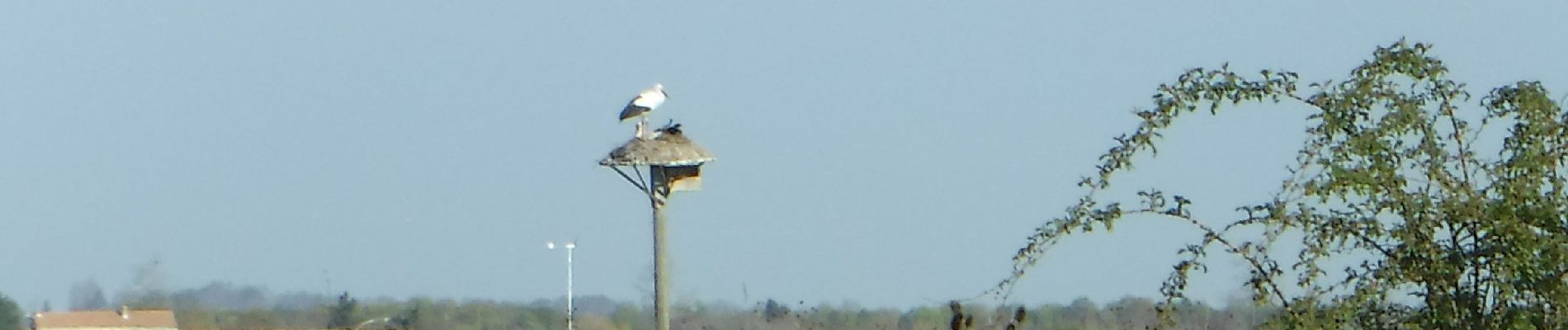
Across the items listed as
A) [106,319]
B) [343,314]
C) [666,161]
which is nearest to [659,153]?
[666,161]

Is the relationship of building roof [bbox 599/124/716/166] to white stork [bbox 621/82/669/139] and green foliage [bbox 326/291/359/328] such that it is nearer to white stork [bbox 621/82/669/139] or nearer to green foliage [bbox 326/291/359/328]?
white stork [bbox 621/82/669/139]

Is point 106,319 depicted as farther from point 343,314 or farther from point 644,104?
point 644,104

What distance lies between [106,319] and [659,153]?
82.8 feet

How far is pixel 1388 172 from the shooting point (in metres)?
7.34

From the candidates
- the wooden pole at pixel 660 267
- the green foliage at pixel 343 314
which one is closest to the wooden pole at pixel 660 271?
the wooden pole at pixel 660 267

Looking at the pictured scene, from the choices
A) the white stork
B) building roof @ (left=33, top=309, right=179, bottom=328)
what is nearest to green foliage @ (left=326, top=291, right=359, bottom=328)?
building roof @ (left=33, top=309, right=179, bottom=328)

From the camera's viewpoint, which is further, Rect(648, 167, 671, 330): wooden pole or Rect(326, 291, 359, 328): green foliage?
Rect(326, 291, 359, 328): green foliage

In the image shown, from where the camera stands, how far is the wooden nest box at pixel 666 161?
29.1 ft

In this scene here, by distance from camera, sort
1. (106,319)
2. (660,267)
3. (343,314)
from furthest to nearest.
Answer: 1. (106,319)
2. (343,314)
3. (660,267)

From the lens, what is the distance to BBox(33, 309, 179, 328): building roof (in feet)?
101

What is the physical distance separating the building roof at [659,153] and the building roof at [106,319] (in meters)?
21.8

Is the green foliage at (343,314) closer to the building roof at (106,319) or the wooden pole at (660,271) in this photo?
the building roof at (106,319)

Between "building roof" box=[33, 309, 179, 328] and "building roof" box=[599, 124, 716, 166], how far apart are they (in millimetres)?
21844

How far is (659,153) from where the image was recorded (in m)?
8.88
